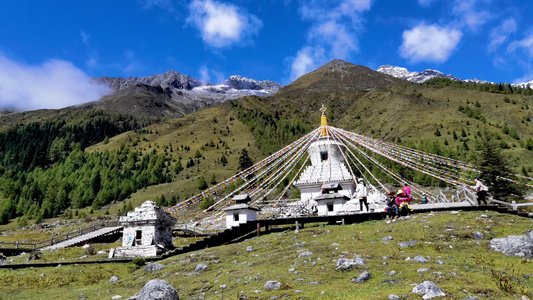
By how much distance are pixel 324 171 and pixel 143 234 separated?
25111 millimetres

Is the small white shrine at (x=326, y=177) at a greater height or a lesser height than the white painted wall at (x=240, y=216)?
greater

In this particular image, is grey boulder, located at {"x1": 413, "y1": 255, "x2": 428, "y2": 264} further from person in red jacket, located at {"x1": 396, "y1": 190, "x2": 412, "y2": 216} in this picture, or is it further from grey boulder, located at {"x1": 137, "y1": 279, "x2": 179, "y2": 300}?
person in red jacket, located at {"x1": 396, "y1": 190, "x2": 412, "y2": 216}

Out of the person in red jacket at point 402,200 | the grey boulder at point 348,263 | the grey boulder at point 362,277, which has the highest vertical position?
the person in red jacket at point 402,200

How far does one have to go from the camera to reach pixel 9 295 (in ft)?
55.4

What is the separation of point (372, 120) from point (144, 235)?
144 m

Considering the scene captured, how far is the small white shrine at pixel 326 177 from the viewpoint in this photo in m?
33.7

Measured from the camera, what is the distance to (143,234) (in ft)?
88.6

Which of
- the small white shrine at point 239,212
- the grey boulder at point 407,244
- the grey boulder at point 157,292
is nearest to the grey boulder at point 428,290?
the grey boulder at point 157,292

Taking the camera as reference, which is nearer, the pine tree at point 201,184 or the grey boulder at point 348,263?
the grey boulder at point 348,263

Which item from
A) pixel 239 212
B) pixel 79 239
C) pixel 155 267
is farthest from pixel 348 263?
pixel 79 239

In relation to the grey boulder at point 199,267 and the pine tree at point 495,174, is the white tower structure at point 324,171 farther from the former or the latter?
the grey boulder at point 199,267

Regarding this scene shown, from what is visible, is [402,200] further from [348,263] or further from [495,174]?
[495,174]

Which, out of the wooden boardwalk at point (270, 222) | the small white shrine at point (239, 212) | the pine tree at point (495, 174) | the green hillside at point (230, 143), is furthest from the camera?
the green hillside at point (230, 143)

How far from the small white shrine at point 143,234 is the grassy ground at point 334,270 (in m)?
3.25
